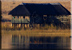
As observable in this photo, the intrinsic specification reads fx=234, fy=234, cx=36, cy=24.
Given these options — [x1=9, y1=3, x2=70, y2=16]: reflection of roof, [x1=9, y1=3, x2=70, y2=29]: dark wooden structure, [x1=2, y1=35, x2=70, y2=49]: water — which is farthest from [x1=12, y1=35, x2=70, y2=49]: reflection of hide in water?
[x1=9, y1=3, x2=70, y2=16]: reflection of roof

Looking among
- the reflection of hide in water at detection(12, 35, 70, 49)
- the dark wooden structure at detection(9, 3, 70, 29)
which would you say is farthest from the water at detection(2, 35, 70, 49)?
the dark wooden structure at detection(9, 3, 70, 29)

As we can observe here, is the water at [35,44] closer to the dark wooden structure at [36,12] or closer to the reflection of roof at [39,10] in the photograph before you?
the dark wooden structure at [36,12]

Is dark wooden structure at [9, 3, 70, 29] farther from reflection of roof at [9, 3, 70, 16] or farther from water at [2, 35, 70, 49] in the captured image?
water at [2, 35, 70, 49]

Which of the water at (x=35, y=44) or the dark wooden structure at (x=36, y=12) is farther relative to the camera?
the dark wooden structure at (x=36, y=12)

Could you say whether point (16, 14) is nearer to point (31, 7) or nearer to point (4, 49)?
point (31, 7)

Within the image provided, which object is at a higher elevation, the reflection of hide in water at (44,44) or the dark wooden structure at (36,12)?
the dark wooden structure at (36,12)

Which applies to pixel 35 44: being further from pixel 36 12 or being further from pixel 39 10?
pixel 39 10

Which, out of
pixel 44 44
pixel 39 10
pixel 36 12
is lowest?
pixel 44 44

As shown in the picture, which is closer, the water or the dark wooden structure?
the water

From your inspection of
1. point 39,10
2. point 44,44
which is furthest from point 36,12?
point 44,44

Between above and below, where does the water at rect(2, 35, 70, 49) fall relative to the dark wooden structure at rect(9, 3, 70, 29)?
→ below

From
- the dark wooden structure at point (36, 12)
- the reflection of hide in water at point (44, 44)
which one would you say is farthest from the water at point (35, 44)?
the dark wooden structure at point (36, 12)

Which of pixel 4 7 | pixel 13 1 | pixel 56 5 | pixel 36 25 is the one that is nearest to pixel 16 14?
pixel 36 25

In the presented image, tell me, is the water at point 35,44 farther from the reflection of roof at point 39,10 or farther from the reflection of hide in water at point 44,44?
the reflection of roof at point 39,10
